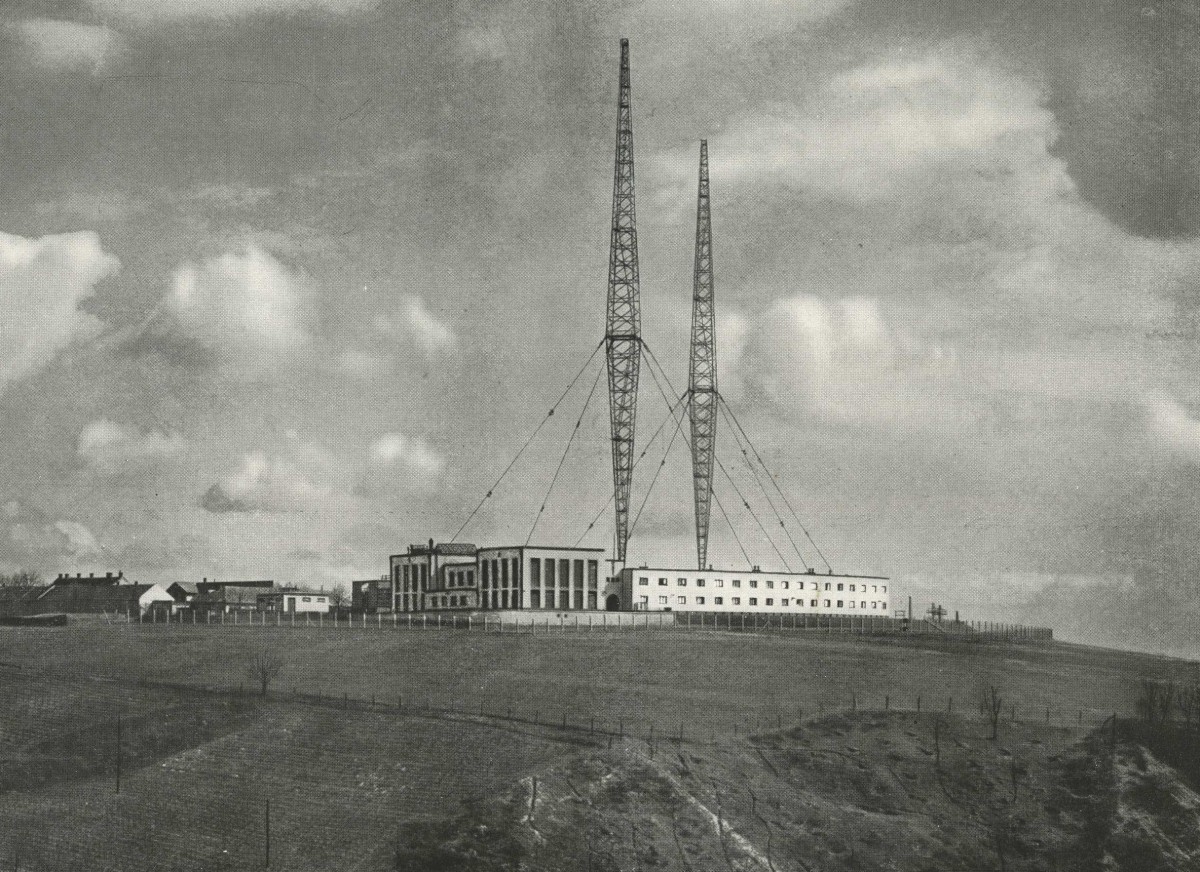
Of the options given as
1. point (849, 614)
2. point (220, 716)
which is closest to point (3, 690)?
point (220, 716)

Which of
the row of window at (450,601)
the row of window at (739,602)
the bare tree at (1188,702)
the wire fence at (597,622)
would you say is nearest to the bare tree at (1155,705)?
the bare tree at (1188,702)

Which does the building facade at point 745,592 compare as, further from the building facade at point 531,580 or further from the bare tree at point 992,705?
the bare tree at point 992,705

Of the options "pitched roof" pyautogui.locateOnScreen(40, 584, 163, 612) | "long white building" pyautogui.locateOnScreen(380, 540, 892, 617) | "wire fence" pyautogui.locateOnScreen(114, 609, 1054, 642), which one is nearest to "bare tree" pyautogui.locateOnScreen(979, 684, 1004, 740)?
"wire fence" pyautogui.locateOnScreen(114, 609, 1054, 642)

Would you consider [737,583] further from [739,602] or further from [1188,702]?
[1188,702]

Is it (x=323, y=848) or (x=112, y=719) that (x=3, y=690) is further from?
(x=323, y=848)

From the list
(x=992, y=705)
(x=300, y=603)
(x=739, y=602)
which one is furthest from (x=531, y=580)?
(x=992, y=705)
